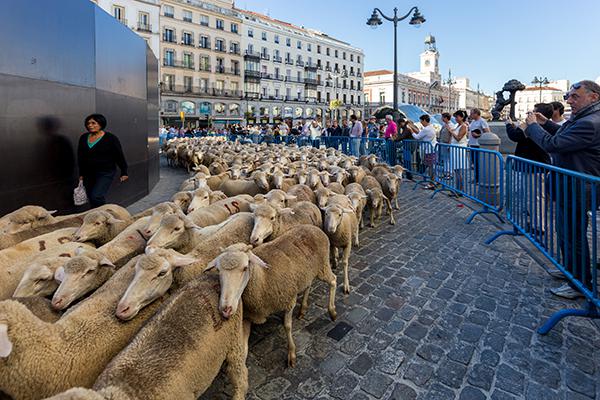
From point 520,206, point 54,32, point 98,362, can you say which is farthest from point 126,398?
point 54,32

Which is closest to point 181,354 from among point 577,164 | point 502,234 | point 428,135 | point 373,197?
point 577,164

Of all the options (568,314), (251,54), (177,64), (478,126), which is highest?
(251,54)

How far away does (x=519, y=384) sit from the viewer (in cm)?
257

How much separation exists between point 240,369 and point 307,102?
7135cm

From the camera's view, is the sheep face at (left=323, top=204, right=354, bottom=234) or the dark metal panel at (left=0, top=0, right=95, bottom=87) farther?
the dark metal panel at (left=0, top=0, right=95, bottom=87)

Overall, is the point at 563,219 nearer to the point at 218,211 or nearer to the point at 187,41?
the point at 218,211

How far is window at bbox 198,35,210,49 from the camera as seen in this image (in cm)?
5497

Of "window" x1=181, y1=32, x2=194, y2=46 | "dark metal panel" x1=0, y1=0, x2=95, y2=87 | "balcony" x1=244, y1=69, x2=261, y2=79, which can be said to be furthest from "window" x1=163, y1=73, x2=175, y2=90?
"dark metal panel" x1=0, y1=0, x2=95, y2=87

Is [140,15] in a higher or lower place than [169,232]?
higher

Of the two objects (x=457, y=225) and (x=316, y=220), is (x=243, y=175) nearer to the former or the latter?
(x=316, y=220)

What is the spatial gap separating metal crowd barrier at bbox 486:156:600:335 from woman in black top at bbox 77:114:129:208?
5679 mm

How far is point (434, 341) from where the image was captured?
312cm

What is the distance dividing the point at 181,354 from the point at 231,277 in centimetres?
60

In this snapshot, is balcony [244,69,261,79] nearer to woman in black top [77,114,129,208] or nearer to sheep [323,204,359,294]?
woman in black top [77,114,129,208]
